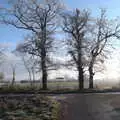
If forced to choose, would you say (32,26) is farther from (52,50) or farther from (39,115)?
(39,115)

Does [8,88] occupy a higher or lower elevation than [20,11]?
lower

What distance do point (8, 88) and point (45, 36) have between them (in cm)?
1075

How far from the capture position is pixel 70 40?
56.3 meters

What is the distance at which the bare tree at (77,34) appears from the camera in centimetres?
5525

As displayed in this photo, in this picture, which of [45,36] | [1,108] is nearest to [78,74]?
[45,36]

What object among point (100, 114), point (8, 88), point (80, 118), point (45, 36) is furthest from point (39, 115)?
point (45, 36)

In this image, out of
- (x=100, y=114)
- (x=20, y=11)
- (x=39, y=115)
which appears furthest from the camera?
(x=20, y=11)

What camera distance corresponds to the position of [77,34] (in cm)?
5594

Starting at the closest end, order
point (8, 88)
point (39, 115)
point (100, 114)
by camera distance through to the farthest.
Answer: point (39, 115), point (100, 114), point (8, 88)

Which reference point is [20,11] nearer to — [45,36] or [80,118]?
[45,36]

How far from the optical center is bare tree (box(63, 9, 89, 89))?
181ft

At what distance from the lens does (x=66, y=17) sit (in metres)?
56.4

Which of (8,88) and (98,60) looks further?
(98,60)

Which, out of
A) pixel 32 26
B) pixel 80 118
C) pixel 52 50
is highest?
pixel 32 26
